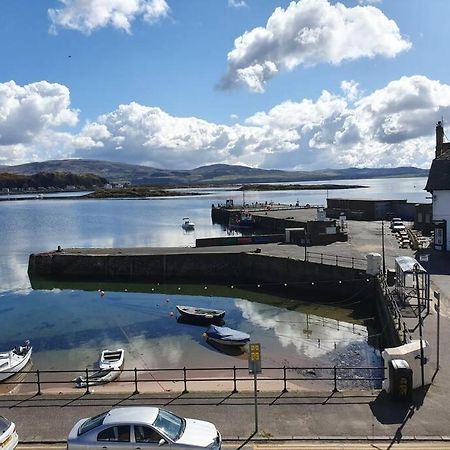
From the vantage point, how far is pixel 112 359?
2389cm

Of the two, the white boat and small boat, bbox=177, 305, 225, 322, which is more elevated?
small boat, bbox=177, 305, 225, 322

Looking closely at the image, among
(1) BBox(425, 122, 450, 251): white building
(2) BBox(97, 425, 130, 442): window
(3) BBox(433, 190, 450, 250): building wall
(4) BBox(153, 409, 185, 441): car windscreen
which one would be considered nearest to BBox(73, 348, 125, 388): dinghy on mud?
(4) BBox(153, 409, 185, 441): car windscreen

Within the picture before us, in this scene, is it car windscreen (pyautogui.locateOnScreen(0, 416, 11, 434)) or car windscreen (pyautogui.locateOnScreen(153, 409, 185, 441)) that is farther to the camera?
car windscreen (pyautogui.locateOnScreen(0, 416, 11, 434))

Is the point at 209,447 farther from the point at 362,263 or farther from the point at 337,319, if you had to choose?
the point at 362,263

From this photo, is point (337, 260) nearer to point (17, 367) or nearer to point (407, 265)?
point (407, 265)

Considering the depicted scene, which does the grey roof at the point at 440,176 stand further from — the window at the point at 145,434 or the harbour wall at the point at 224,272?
the window at the point at 145,434

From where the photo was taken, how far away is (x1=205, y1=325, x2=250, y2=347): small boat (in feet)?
85.6

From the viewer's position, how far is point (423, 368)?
1534 cm

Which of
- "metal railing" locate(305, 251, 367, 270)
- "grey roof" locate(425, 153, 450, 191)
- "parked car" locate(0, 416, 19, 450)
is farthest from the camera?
"grey roof" locate(425, 153, 450, 191)

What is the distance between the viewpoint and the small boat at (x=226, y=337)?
26.1m

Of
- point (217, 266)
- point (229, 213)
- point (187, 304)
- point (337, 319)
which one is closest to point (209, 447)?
point (337, 319)

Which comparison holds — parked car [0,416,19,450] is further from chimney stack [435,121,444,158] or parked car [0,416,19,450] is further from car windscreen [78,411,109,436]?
chimney stack [435,121,444,158]

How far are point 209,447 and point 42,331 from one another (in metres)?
22.3

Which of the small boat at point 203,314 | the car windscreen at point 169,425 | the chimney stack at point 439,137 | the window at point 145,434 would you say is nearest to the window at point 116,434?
the window at point 145,434
